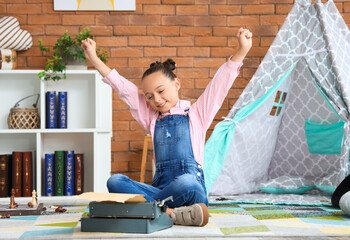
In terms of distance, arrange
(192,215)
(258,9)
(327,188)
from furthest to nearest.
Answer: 1. (258,9)
2. (327,188)
3. (192,215)

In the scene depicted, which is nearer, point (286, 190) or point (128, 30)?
point (286, 190)

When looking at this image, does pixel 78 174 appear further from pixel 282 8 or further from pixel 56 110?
pixel 282 8

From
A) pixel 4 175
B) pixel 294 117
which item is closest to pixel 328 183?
pixel 294 117

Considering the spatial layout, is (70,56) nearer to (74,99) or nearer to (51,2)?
(74,99)

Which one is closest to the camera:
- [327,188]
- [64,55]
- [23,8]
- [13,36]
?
[327,188]

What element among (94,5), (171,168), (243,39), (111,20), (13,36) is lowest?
(171,168)

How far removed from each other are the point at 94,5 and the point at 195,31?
2.43 ft

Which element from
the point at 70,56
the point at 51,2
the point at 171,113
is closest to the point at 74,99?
the point at 70,56

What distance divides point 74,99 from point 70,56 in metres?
0.29

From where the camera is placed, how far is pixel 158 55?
3539mm

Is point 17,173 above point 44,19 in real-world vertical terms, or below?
below

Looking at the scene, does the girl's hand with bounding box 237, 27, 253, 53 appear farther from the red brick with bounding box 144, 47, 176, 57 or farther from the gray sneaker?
the red brick with bounding box 144, 47, 176, 57

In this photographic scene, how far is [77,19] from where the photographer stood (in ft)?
11.5

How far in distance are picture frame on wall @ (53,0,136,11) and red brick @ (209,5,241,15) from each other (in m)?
0.57
